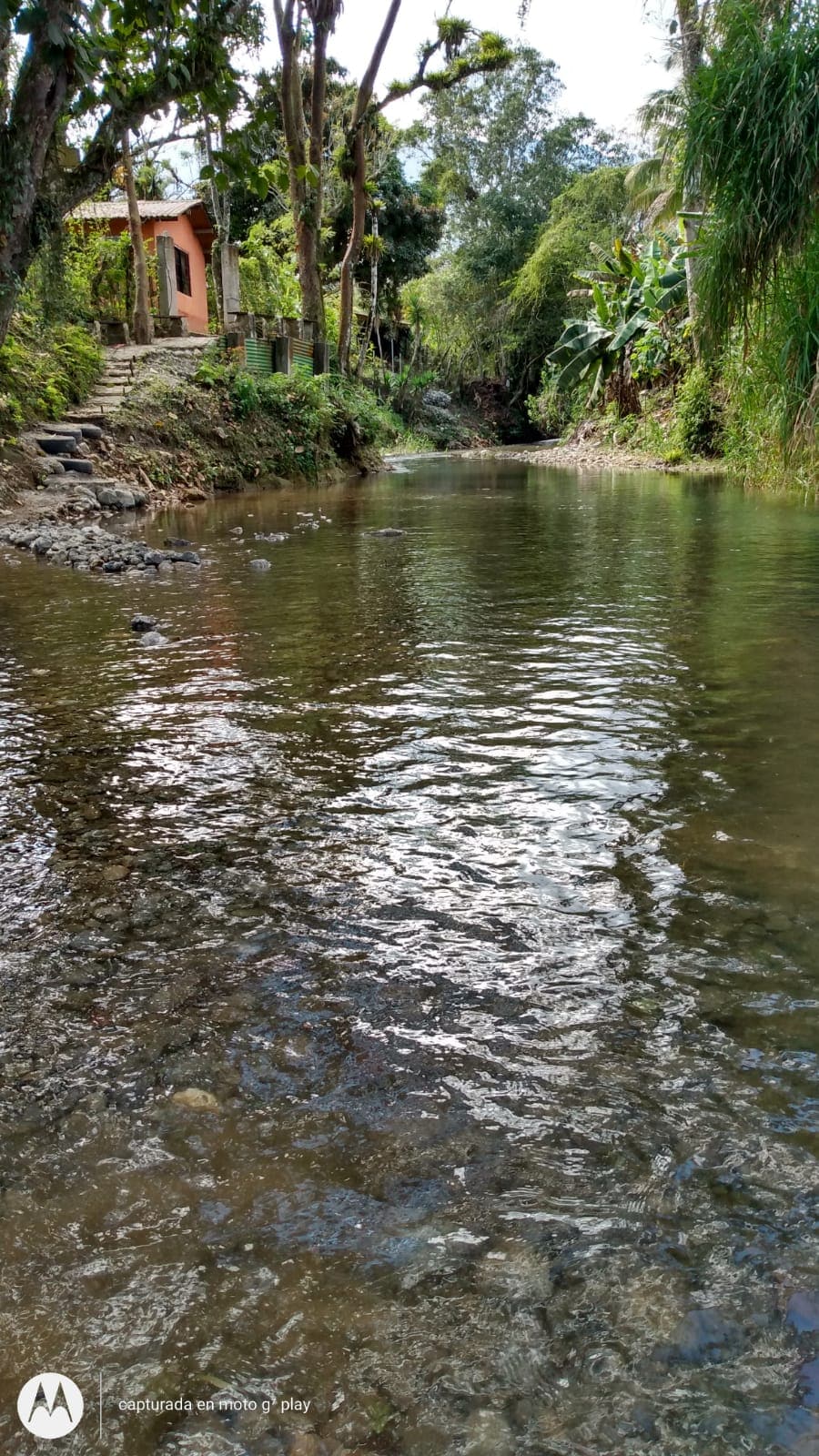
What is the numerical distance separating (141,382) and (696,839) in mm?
16781

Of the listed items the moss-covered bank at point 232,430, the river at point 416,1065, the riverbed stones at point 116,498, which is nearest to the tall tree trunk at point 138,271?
the moss-covered bank at point 232,430

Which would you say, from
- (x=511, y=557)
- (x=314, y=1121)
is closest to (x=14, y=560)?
(x=511, y=557)

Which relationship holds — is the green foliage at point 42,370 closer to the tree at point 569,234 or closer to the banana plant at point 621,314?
the banana plant at point 621,314

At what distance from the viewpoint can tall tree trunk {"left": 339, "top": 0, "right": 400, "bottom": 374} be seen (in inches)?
810

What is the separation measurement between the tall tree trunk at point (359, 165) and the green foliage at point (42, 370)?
8134 mm

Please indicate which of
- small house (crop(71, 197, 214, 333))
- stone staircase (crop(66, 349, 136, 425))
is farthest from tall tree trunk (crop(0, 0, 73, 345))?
small house (crop(71, 197, 214, 333))

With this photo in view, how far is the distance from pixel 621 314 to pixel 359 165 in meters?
8.93

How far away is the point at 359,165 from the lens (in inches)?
860

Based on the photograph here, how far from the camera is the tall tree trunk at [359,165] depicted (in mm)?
20578

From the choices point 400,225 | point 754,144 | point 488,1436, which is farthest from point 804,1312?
point 400,225

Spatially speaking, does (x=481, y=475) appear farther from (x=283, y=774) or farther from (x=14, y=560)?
(x=283, y=774)

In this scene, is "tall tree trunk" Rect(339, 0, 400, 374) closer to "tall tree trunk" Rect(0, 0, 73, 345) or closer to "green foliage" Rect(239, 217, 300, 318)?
"green foliage" Rect(239, 217, 300, 318)

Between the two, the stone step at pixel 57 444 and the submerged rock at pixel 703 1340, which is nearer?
the submerged rock at pixel 703 1340

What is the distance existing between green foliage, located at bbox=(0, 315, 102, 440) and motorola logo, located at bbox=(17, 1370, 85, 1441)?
13.3 m
